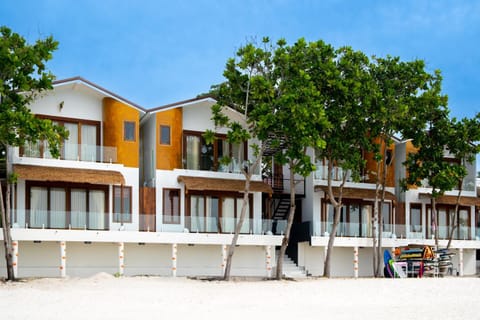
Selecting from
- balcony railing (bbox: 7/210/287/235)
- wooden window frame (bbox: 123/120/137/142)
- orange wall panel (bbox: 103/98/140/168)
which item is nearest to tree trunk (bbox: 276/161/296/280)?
balcony railing (bbox: 7/210/287/235)

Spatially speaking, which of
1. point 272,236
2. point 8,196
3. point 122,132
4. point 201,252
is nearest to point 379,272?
point 272,236

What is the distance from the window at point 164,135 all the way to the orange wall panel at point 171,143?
0.47 feet

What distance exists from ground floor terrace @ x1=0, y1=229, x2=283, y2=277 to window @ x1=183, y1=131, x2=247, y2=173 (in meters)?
3.55

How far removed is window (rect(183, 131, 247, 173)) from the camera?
41.4m

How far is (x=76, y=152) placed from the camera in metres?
38.3

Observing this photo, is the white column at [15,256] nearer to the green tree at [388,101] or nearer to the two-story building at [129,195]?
the two-story building at [129,195]

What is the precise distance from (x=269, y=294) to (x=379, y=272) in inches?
515

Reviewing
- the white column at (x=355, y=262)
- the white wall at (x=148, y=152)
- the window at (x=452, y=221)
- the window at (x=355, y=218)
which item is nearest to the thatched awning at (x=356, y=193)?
the window at (x=355, y=218)

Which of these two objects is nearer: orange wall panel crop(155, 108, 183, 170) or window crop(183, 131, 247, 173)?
orange wall panel crop(155, 108, 183, 170)

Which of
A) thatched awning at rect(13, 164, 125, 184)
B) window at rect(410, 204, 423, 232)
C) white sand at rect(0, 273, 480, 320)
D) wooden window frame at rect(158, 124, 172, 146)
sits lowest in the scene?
white sand at rect(0, 273, 480, 320)

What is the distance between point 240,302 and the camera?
3045cm

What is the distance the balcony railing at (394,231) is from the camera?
44625 mm

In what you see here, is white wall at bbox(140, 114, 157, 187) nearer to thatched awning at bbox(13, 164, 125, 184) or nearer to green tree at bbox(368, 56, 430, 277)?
thatched awning at bbox(13, 164, 125, 184)

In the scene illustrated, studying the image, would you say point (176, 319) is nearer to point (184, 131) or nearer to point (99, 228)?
point (99, 228)
